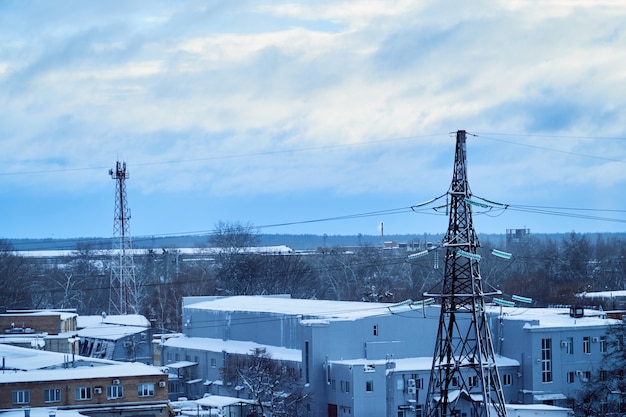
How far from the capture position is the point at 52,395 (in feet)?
133

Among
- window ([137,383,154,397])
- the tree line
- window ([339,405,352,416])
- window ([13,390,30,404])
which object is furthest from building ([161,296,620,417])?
the tree line

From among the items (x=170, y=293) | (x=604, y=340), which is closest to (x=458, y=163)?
(x=604, y=340)

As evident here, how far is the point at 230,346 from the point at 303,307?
13.3 feet

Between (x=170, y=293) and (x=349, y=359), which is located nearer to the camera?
(x=349, y=359)

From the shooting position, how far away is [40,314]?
64.1 meters

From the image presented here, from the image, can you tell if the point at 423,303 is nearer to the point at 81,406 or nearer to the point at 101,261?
the point at 81,406

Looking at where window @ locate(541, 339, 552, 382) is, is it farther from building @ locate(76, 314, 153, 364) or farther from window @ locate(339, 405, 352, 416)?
building @ locate(76, 314, 153, 364)

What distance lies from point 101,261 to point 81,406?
88625 mm

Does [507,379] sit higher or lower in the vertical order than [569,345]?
lower

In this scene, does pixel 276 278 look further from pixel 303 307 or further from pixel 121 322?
pixel 303 307

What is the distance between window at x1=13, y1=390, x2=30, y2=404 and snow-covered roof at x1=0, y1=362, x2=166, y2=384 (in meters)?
0.42

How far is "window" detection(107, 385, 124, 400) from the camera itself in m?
41.4

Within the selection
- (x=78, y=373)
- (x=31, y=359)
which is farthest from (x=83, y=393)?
(x=31, y=359)

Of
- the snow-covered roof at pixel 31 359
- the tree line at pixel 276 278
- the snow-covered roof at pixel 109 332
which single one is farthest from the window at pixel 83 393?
the tree line at pixel 276 278
